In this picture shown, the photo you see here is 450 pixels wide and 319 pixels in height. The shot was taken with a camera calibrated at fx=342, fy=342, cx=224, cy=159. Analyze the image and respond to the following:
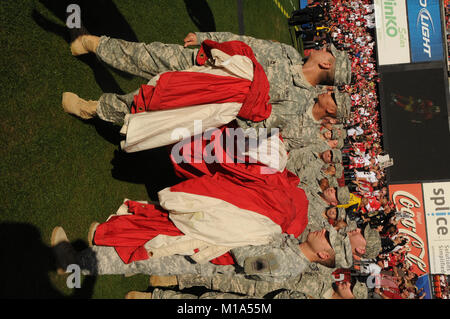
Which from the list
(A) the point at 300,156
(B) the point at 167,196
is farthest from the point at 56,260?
(A) the point at 300,156

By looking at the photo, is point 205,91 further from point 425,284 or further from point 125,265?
point 425,284

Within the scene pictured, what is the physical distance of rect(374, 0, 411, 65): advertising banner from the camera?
498 inches

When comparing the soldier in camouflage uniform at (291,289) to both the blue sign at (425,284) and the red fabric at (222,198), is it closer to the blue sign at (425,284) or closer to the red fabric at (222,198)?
the red fabric at (222,198)

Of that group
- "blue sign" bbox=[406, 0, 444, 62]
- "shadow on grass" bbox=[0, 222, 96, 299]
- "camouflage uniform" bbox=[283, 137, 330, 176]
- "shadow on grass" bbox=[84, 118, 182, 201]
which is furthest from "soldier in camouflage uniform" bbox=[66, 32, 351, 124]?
"blue sign" bbox=[406, 0, 444, 62]

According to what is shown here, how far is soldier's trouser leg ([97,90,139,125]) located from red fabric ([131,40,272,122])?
378mm

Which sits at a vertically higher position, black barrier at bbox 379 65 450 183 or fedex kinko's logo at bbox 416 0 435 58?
fedex kinko's logo at bbox 416 0 435 58

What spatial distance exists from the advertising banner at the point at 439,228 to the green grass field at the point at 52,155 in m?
9.94

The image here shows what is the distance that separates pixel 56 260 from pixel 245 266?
1.90m

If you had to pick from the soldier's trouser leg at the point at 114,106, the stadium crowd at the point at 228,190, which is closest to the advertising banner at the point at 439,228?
the stadium crowd at the point at 228,190

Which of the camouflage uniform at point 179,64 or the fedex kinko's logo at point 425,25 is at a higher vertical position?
the fedex kinko's logo at point 425,25

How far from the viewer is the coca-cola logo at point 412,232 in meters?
11.2

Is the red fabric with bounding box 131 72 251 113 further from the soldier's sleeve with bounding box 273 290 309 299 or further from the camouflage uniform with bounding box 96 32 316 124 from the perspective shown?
the soldier's sleeve with bounding box 273 290 309 299

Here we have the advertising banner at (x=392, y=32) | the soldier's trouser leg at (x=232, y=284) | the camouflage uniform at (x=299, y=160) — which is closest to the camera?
the soldier's trouser leg at (x=232, y=284)

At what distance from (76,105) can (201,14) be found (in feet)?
15.2
